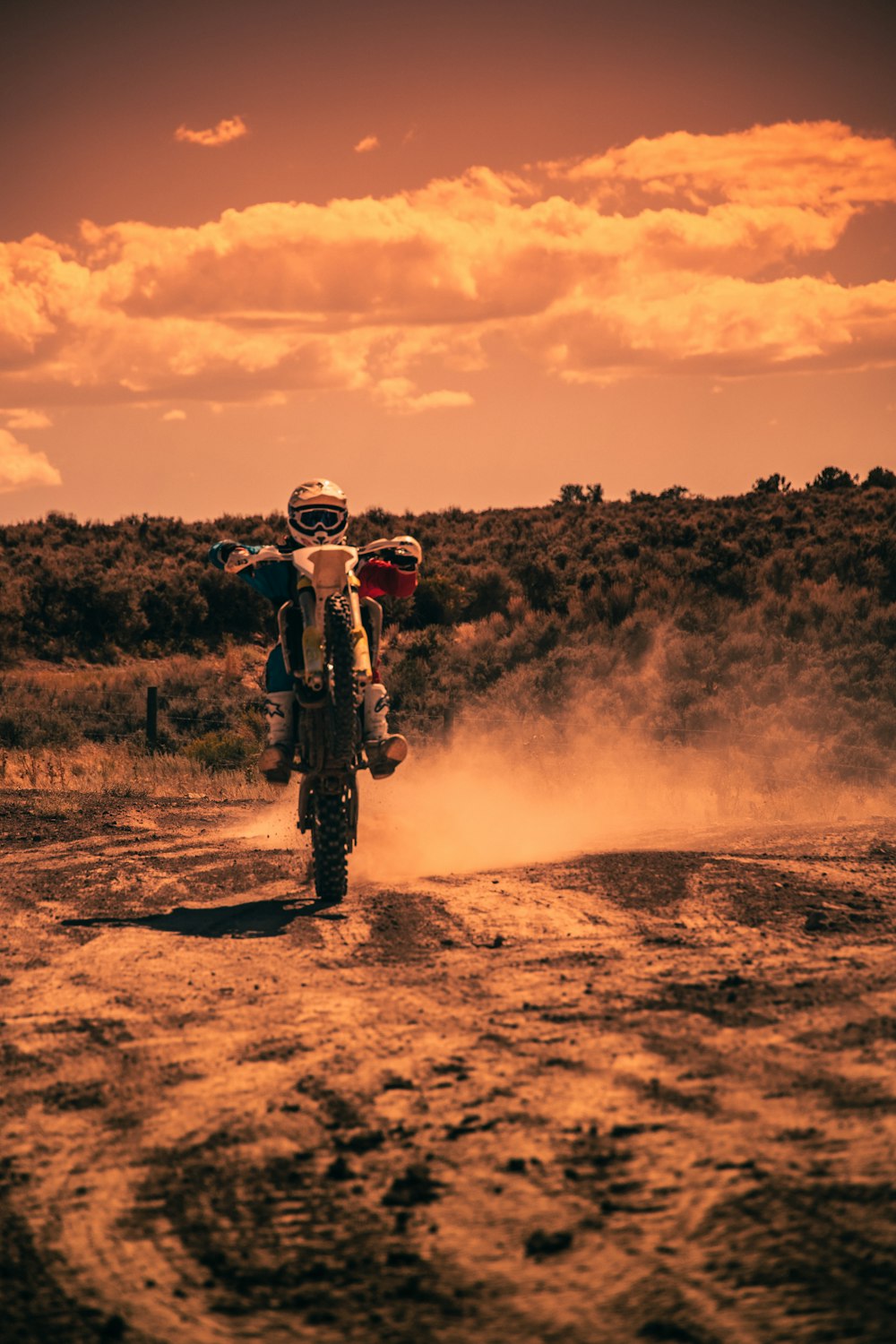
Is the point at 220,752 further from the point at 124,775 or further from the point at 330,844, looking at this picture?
the point at 330,844

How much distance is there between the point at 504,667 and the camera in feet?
94.8

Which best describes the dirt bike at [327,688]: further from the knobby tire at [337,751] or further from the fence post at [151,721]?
the fence post at [151,721]

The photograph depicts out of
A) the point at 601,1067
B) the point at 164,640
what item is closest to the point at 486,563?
the point at 164,640

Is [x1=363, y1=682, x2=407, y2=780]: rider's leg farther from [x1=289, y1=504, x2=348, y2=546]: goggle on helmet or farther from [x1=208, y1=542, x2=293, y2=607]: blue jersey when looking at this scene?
[x1=289, y1=504, x2=348, y2=546]: goggle on helmet

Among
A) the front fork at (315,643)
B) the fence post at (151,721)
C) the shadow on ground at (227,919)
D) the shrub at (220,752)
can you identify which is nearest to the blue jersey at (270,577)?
the front fork at (315,643)

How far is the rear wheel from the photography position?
10438 mm

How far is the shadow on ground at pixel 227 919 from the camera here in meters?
9.54

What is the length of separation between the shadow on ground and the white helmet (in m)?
2.98

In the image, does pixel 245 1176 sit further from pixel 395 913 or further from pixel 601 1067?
pixel 395 913

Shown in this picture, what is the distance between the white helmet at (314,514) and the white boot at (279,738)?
134 centimetres

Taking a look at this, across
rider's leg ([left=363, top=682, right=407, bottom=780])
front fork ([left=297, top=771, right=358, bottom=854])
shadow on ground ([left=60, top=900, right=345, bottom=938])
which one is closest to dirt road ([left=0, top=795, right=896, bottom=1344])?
shadow on ground ([left=60, top=900, right=345, bottom=938])

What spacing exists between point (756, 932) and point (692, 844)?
166 inches

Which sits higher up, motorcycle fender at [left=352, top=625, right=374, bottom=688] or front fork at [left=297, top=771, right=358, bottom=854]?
motorcycle fender at [left=352, top=625, right=374, bottom=688]

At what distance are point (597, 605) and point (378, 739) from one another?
23122mm
